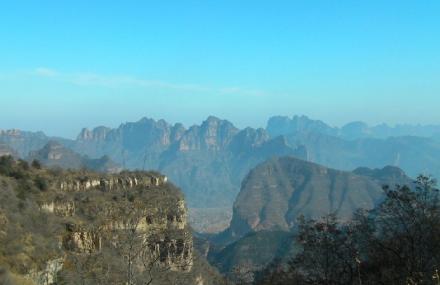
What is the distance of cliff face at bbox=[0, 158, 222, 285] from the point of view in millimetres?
56219

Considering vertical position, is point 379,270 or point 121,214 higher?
point 379,270

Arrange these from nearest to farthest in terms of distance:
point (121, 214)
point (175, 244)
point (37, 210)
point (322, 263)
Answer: point (322, 263) < point (37, 210) < point (121, 214) < point (175, 244)

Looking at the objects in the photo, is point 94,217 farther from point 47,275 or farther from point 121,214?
point 47,275

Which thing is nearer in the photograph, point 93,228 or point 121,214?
point 93,228

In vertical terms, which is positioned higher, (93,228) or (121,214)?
(121,214)

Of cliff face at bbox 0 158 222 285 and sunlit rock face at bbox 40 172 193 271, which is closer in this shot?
cliff face at bbox 0 158 222 285

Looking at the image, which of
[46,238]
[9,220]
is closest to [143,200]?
[46,238]

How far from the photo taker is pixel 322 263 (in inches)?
1716

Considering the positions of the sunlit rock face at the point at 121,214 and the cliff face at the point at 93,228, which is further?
the sunlit rock face at the point at 121,214

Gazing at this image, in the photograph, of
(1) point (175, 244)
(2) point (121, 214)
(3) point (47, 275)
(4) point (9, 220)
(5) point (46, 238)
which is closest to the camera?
(3) point (47, 275)

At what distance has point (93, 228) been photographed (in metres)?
84.1

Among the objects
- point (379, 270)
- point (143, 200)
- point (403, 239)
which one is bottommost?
point (143, 200)

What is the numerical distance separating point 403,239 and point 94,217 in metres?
58.6

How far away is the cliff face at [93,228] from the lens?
5622 cm
